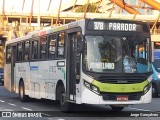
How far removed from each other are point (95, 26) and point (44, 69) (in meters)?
4.17

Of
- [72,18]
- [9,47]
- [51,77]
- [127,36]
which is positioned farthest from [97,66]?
[72,18]

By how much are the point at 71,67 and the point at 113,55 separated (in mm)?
1642

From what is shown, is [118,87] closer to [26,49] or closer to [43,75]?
[43,75]

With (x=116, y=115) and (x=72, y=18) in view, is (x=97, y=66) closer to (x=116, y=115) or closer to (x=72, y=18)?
(x=116, y=115)

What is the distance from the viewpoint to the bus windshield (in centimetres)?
1402

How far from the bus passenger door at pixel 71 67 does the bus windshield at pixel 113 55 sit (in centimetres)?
92

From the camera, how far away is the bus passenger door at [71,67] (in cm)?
1485

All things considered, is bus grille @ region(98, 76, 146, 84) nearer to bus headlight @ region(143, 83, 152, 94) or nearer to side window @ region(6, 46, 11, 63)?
bus headlight @ region(143, 83, 152, 94)

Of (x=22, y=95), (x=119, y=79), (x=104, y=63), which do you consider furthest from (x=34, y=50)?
(x=119, y=79)

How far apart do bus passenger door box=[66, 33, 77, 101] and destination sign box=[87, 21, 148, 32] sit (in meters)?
0.98

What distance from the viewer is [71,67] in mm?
15117

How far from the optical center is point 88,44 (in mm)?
14039

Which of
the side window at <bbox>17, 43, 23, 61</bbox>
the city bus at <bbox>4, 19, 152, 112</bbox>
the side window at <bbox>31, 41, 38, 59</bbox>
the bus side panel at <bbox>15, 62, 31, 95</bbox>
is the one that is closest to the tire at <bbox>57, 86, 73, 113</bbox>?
the city bus at <bbox>4, 19, 152, 112</bbox>

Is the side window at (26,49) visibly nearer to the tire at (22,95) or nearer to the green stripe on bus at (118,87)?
the tire at (22,95)
